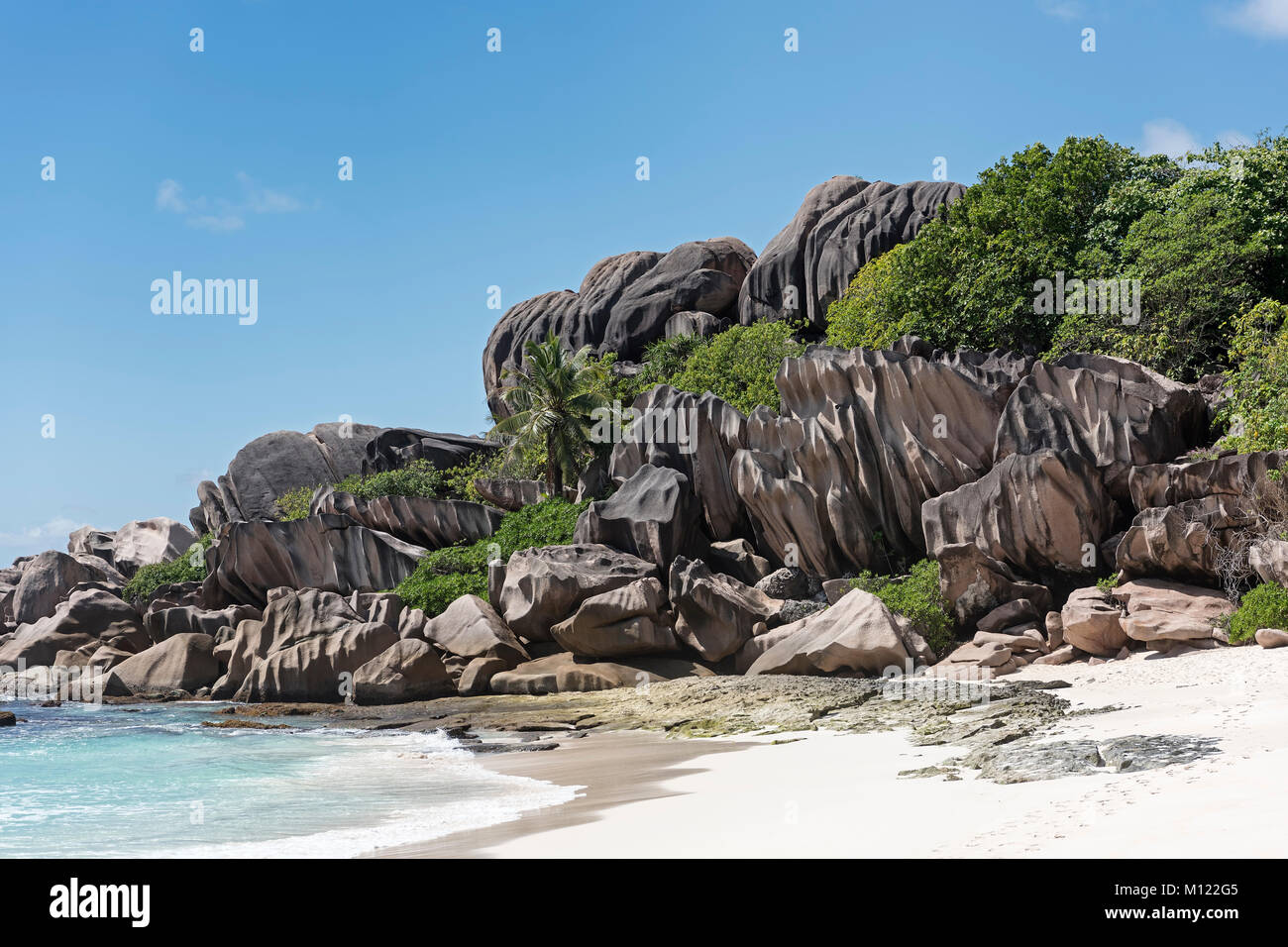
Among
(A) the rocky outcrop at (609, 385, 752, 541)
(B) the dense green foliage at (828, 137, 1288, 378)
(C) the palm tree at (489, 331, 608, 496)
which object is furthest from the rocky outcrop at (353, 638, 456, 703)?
(B) the dense green foliage at (828, 137, 1288, 378)

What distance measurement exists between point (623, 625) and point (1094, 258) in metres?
15.2

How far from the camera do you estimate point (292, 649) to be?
864 inches

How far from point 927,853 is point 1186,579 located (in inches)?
521

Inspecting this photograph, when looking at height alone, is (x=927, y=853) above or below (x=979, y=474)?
below

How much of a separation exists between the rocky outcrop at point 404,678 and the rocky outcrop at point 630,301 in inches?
898

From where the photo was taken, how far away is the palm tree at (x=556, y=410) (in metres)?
29.7

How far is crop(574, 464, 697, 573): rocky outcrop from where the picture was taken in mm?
21969

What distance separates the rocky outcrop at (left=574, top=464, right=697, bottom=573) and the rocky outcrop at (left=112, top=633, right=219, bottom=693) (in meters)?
11.1

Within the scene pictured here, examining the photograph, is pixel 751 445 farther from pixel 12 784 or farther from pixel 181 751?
pixel 12 784

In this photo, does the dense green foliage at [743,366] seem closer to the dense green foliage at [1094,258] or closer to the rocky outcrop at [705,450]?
the dense green foliage at [1094,258]

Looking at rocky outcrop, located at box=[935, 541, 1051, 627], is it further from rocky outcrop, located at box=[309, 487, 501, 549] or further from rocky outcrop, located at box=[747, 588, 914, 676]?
rocky outcrop, located at box=[309, 487, 501, 549]

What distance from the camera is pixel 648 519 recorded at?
72.7ft
